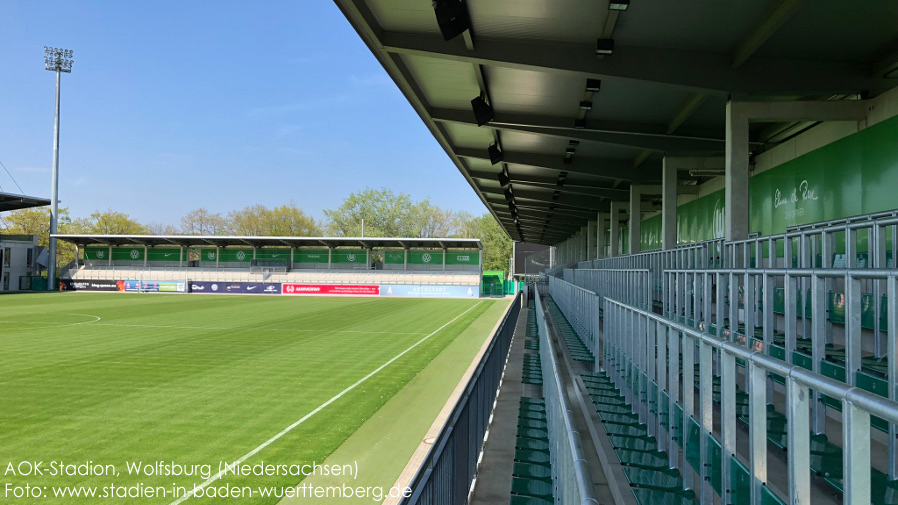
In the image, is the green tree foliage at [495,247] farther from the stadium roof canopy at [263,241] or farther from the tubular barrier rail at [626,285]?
the tubular barrier rail at [626,285]

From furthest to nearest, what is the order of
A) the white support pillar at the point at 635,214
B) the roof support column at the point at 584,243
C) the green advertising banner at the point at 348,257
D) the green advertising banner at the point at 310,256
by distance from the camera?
the green advertising banner at the point at 310,256 < the green advertising banner at the point at 348,257 < the roof support column at the point at 584,243 < the white support pillar at the point at 635,214

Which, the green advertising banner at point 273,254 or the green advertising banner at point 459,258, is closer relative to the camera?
the green advertising banner at point 459,258

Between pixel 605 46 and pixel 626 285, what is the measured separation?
4328mm

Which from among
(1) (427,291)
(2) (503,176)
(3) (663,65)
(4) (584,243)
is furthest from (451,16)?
(1) (427,291)

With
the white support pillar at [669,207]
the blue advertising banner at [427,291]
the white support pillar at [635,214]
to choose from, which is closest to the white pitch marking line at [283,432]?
the white support pillar at [669,207]

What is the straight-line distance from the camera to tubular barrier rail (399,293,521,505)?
3139 mm

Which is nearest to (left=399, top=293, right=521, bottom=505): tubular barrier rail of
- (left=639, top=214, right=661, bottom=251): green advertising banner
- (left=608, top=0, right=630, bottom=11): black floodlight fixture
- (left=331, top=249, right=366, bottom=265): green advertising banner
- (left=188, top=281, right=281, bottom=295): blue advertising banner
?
(left=608, top=0, right=630, bottom=11): black floodlight fixture

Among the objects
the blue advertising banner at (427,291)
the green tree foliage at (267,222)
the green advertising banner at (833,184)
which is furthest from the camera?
the green tree foliage at (267,222)

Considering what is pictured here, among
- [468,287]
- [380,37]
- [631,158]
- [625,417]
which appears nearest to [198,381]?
[380,37]

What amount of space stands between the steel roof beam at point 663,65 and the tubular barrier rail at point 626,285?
3.34 m

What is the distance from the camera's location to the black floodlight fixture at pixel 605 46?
917 cm

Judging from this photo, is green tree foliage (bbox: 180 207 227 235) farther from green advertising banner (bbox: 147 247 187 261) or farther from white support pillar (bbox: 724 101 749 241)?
white support pillar (bbox: 724 101 749 241)

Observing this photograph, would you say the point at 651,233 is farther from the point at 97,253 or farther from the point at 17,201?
the point at 17,201

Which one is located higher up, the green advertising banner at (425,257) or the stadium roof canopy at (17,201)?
the stadium roof canopy at (17,201)
